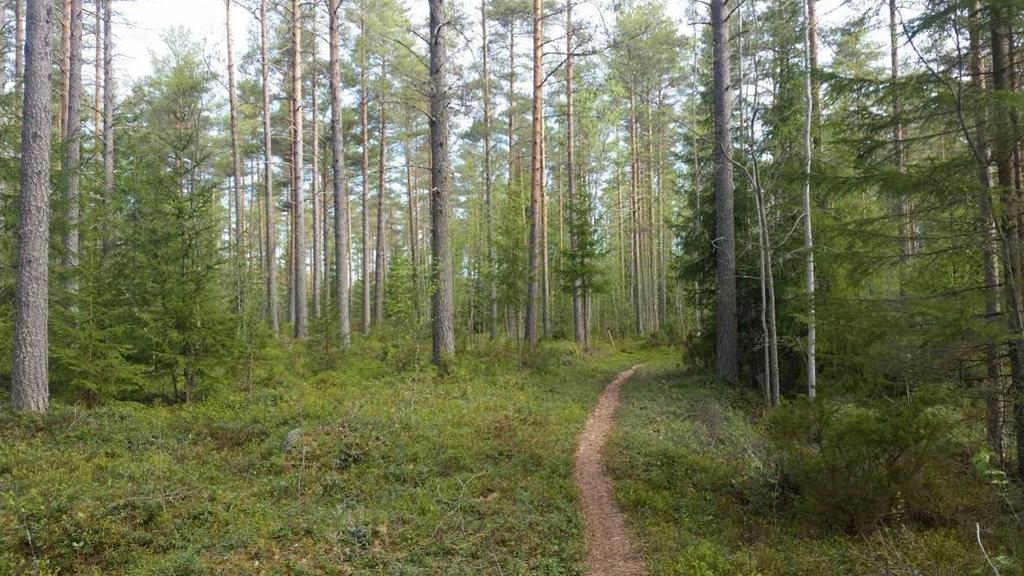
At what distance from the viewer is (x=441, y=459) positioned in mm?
7566

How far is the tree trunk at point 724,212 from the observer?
12430 mm

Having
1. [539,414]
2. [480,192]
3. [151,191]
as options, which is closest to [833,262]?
[539,414]

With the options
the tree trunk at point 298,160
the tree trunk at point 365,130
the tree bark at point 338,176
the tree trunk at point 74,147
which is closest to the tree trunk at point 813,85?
the tree bark at point 338,176

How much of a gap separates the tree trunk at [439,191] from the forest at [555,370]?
0.07 meters

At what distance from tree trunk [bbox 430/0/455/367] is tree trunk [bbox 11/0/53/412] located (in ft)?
22.2

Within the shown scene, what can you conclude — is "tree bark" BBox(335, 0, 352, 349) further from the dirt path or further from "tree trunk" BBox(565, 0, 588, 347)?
the dirt path

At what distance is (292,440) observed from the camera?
7840 mm

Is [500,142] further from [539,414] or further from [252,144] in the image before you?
[539,414]

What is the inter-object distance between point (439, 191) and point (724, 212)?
6.90m

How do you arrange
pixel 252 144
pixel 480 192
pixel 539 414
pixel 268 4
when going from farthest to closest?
1. pixel 480 192
2. pixel 252 144
3. pixel 268 4
4. pixel 539 414

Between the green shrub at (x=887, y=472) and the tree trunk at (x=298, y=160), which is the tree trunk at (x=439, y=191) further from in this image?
the green shrub at (x=887, y=472)

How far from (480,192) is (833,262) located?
79.9 feet

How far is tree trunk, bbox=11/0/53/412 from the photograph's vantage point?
8.38m

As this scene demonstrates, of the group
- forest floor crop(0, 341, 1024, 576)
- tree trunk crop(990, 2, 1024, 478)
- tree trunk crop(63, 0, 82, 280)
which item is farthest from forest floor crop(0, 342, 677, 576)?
tree trunk crop(990, 2, 1024, 478)
